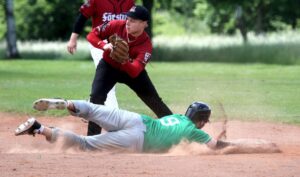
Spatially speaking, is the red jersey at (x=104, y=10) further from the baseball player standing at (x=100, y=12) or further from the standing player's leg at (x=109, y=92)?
the standing player's leg at (x=109, y=92)

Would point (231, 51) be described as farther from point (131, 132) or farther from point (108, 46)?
point (131, 132)

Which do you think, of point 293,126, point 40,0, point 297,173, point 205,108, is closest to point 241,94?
point 293,126

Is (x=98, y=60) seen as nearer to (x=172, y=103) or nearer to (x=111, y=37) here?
(x=111, y=37)

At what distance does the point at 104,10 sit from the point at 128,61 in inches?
61.3

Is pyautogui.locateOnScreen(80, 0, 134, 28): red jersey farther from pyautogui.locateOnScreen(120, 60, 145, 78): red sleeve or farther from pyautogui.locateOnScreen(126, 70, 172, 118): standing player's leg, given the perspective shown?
pyautogui.locateOnScreen(120, 60, 145, 78): red sleeve

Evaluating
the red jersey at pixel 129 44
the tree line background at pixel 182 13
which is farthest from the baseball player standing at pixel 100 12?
the tree line background at pixel 182 13

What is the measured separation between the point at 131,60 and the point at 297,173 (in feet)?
9.59

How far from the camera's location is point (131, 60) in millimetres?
10141

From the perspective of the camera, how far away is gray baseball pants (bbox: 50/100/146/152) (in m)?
9.30

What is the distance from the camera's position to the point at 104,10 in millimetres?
11258

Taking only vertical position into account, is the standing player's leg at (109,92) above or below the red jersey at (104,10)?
below

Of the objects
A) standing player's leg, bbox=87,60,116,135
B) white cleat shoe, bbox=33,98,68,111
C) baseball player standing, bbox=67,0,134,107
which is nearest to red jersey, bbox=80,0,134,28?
baseball player standing, bbox=67,0,134,107

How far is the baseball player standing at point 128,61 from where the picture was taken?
32.9 feet

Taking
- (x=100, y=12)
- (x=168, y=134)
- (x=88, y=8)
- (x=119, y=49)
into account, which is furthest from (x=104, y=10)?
(x=168, y=134)
